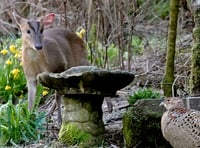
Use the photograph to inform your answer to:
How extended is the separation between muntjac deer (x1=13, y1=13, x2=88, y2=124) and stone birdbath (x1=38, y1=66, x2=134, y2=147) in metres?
1.31

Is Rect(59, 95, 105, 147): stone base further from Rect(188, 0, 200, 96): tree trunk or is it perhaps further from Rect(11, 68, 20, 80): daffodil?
Rect(11, 68, 20, 80): daffodil

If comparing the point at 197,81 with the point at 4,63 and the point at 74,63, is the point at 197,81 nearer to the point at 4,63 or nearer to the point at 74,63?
the point at 74,63

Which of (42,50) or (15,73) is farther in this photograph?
(15,73)

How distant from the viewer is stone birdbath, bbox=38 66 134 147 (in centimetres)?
555

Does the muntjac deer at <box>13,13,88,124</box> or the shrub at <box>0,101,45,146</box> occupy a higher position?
the muntjac deer at <box>13,13,88,124</box>

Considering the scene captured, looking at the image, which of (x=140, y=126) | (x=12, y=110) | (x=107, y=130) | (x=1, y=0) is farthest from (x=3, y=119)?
(x=1, y=0)

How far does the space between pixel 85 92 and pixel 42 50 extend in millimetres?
2097

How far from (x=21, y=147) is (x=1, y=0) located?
6.07 meters

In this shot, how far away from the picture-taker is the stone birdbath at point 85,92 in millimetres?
5555

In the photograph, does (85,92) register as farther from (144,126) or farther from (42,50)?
(42,50)

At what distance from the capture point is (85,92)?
568 cm

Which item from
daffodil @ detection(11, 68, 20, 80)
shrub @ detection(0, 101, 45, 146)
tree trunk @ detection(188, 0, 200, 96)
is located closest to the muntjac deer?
shrub @ detection(0, 101, 45, 146)

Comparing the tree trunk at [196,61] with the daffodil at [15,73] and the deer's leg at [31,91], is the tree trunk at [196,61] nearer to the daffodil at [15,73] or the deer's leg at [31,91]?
the deer's leg at [31,91]

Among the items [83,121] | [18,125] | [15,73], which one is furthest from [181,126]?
[15,73]
